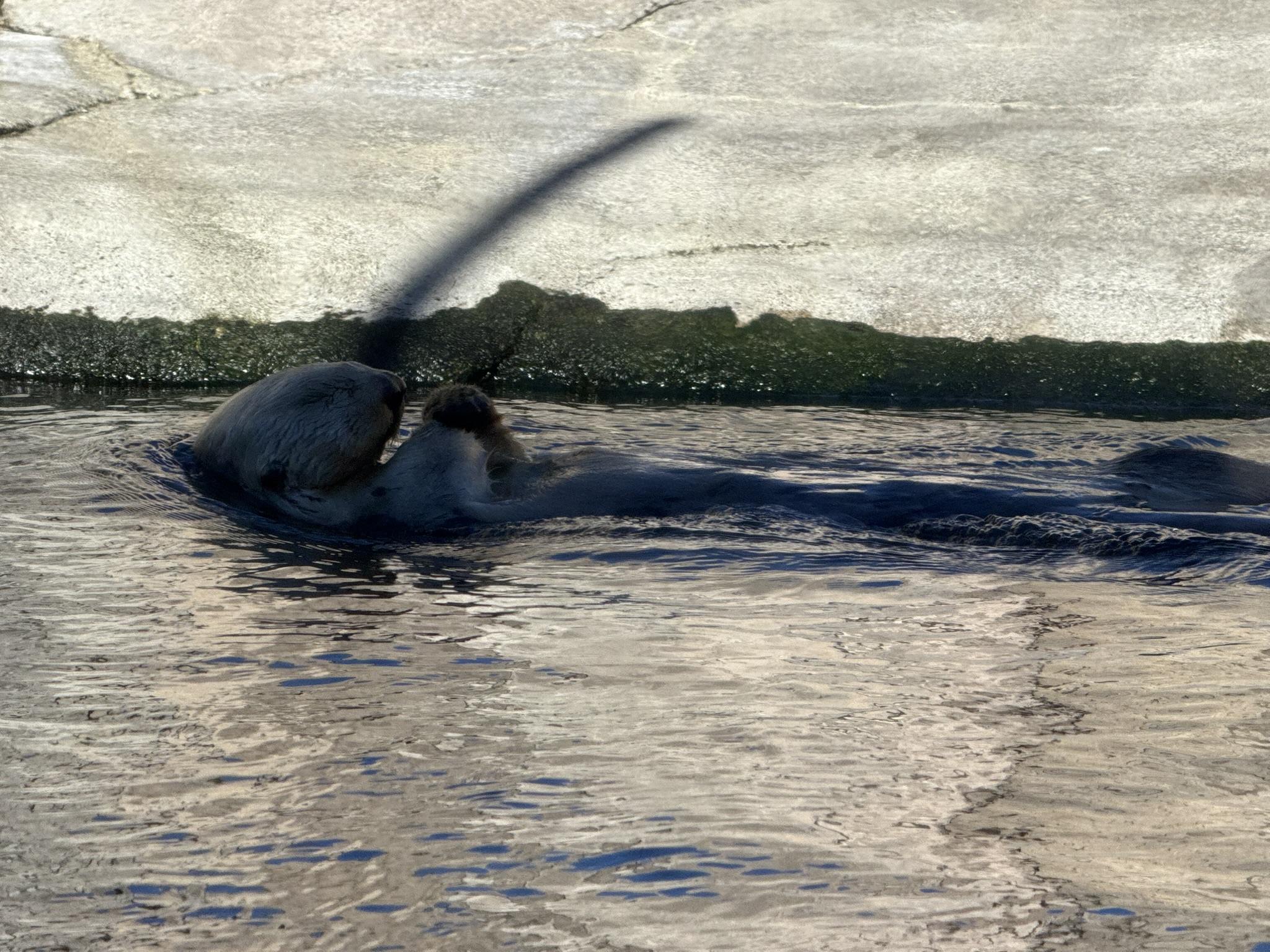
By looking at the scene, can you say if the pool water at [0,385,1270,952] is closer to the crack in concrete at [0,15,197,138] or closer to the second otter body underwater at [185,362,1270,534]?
the second otter body underwater at [185,362,1270,534]

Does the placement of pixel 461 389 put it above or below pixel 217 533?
above

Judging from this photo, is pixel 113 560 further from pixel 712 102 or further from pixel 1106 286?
pixel 712 102

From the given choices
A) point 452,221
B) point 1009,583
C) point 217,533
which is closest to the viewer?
point 1009,583

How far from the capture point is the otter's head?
357 centimetres

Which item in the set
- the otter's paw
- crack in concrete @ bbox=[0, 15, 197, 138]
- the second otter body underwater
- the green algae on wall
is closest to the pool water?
the second otter body underwater

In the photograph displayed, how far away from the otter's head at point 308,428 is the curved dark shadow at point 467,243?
3.52 feet

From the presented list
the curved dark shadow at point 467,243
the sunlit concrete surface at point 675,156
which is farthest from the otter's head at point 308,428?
the sunlit concrete surface at point 675,156

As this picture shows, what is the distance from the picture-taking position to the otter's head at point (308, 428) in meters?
3.57

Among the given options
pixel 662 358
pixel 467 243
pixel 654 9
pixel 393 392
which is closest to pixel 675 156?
pixel 467 243

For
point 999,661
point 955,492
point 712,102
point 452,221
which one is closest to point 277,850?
point 999,661

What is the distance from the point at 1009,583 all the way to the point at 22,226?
381 centimetres

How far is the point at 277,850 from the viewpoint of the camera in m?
1.60

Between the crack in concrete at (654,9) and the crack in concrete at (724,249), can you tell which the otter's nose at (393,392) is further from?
the crack in concrete at (654,9)

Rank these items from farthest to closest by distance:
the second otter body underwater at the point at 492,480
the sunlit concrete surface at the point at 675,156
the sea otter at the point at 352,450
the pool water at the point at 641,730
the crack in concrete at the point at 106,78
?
the crack in concrete at the point at 106,78, the sunlit concrete surface at the point at 675,156, the sea otter at the point at 352,450, the second otter body underwater at the point at 492,480, the pool water at the point at 641,730
